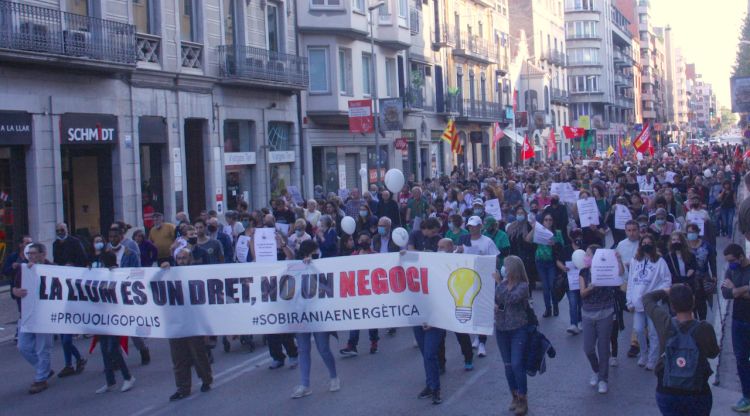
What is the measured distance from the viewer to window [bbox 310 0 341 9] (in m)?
31.0

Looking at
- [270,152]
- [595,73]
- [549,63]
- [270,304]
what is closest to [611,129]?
[595,73]

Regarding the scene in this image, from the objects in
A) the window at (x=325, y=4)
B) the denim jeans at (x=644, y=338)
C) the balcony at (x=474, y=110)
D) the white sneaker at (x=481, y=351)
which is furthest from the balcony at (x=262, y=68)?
the denim jeans at (x=644, y=338)

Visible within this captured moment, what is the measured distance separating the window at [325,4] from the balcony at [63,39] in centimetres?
1059

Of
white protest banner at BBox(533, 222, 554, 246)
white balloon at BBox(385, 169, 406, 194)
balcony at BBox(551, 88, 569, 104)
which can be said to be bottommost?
white protest banner at BBox(533, 222, 554, 246)

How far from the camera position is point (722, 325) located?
41.9 feet

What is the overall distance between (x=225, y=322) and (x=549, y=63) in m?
64.5

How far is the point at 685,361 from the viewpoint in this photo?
20.5 ft

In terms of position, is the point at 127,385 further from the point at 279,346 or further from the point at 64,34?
the point at 64,34

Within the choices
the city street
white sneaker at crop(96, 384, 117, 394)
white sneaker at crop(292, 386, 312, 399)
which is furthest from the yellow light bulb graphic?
white sneaker at crop(96, 384, 117, 394)

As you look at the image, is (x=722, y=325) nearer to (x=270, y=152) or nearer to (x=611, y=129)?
(x=270, y=152)

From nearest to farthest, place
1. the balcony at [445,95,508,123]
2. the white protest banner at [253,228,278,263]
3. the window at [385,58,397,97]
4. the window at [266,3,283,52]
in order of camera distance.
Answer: the white protest banner at [253,228,278,263] < the window at [266,3,283,52] < the window at [385,58,397,97] < the balcony at [445,95,508,123]

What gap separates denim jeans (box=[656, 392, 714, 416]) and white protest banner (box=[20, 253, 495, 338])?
331cm

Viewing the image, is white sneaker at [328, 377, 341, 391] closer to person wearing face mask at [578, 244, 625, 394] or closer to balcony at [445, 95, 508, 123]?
person wearing face mask at [578, 244, 625, 394]

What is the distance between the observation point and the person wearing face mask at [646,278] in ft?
33.6
